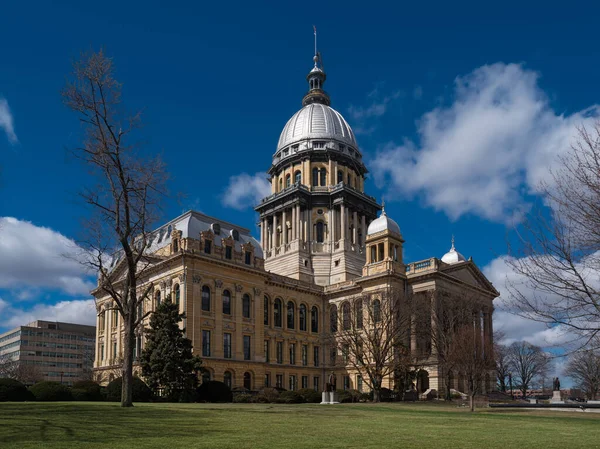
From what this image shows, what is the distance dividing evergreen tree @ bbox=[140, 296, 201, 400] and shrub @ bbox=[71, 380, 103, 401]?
472 cm

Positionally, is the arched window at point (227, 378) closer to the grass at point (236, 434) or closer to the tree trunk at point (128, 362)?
the tree trunk at point (128, 362)

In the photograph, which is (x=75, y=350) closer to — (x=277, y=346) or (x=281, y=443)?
(x=277, y=346)

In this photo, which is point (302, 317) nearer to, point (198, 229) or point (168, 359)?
point (198, 229)

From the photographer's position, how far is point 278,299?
232 ft

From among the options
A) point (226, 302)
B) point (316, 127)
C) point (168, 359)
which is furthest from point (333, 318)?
point (168, 359)

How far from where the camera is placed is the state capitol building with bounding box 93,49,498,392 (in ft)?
198

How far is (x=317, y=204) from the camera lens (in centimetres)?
8706

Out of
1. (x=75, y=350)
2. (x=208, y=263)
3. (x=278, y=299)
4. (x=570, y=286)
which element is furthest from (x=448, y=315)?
(x=75, y=350)

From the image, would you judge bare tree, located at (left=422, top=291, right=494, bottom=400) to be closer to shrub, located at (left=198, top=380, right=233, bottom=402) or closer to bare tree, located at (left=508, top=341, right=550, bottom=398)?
shrub, located at (left=198, top=380, right=233, bottom=402)

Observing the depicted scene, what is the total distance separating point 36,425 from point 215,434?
565 centimetres

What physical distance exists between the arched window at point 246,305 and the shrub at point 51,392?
85.6 feet

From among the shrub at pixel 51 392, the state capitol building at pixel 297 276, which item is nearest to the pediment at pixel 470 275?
the state capitol building at pixel 297 276

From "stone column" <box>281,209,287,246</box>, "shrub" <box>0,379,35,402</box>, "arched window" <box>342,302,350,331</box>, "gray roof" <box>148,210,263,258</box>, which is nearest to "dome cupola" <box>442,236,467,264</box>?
"arched window" <box>342,302,350,331</box>

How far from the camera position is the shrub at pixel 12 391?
3562 cm
